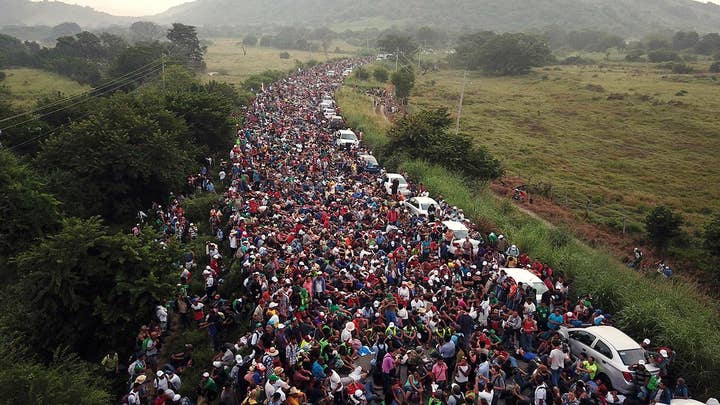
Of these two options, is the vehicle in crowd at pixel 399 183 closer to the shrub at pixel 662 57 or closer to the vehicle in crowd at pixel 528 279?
the vehicle in crowd at pixel 528 279

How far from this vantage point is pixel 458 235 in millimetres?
18094

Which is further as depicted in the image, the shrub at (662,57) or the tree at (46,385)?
the shrub at (662,57)

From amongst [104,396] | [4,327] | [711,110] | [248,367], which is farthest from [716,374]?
[711,110]

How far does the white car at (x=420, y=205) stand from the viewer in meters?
20.9

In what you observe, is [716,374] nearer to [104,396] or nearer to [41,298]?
[104,396]

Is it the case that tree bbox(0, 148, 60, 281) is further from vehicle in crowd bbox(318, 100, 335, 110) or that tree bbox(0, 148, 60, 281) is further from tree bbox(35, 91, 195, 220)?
vehicle in crowd bbox(318, 100, 335, 110)

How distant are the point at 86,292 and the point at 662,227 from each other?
24692 mm

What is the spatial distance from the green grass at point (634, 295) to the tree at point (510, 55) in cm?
7350

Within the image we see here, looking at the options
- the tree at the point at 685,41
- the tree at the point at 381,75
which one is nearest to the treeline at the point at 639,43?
the tree at the point at 685,41

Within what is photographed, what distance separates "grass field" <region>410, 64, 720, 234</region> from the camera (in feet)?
107

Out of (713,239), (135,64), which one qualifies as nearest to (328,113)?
(713,239)

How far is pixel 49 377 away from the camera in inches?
338

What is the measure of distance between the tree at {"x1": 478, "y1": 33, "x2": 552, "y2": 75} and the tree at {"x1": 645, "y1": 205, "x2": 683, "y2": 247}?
7123cm

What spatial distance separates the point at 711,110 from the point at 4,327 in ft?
212
